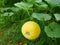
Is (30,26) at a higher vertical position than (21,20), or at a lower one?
higher

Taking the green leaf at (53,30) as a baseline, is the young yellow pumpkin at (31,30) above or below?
below

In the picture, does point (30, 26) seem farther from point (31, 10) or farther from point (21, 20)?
point (21, 20)

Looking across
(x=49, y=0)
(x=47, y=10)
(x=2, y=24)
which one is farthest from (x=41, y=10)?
(x=2, y=24)

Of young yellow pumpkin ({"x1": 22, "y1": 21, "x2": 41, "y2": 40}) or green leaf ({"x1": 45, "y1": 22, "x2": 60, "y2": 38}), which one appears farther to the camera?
young yellow pumpkin ({"x1": 22, "y1": 21, "x2": 41, "y2": 40})

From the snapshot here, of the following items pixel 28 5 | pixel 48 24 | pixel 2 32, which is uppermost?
pixel 28 5

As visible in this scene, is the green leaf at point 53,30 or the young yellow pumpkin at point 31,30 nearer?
the green leaf at point 53,30

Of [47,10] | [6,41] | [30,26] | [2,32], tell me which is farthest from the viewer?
[2,32]

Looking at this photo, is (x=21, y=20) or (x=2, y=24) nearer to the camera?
(x=21, y=20)

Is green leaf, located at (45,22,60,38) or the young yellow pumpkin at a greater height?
green leaf, located at (45,22,60,38)
